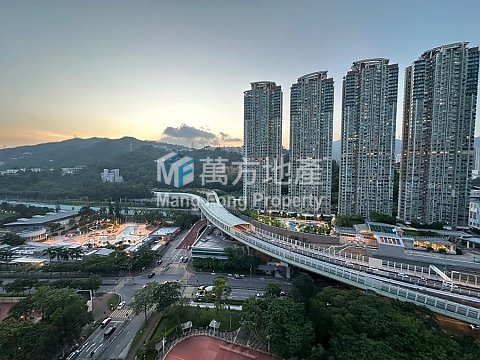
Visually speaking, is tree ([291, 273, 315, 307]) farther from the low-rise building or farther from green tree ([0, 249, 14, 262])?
the low-rise building

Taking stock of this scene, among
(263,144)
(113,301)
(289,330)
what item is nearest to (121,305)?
(113,301)

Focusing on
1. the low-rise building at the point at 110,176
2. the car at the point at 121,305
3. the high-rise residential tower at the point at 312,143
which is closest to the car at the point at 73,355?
the car at the point at 121,305

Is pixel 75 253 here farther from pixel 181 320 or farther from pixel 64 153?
pixel 64 153

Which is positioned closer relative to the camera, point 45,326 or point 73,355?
point 45,326

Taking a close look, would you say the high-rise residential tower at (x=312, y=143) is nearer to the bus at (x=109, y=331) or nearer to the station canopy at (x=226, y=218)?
the station canopy at (x=226, y=218)

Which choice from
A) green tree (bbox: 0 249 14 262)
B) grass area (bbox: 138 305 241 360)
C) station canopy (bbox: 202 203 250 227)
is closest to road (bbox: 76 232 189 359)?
grass area (bbox: 138 305 241 360)

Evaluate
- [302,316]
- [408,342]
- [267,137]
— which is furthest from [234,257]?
[267,137]
